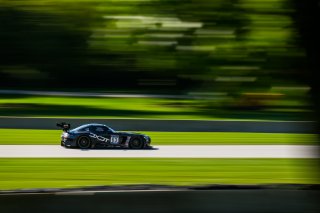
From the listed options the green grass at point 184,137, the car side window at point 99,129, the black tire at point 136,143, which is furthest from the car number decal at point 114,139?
the green grass at point 184,137

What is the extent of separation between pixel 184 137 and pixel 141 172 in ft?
24.8

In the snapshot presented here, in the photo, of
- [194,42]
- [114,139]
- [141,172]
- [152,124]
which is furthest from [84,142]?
[194,42]

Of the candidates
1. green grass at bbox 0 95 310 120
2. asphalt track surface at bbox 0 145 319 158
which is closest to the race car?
asphalt track surface at bbox 0 145 319 158

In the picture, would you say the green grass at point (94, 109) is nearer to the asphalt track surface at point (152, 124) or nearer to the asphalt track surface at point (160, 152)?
the asphalt track surface at point (152, 124)

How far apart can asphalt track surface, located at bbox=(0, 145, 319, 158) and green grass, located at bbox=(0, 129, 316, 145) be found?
1232 millimetres

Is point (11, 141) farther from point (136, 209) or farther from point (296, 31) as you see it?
point (296, 31)

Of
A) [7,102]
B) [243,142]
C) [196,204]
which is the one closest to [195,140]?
[243,142]

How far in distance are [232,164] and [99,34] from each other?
10008 millimetres

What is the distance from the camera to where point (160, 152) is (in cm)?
1744

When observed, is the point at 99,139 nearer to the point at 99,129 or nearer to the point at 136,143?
the point at 99,129

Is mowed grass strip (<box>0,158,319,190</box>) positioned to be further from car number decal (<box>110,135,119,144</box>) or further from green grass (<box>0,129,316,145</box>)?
green grass (<box>0,129,316,145</box>)

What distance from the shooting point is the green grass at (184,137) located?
2002 centimetres

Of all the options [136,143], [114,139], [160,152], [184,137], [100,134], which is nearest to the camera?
[160,152]

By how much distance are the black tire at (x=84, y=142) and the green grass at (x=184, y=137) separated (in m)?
1.64
